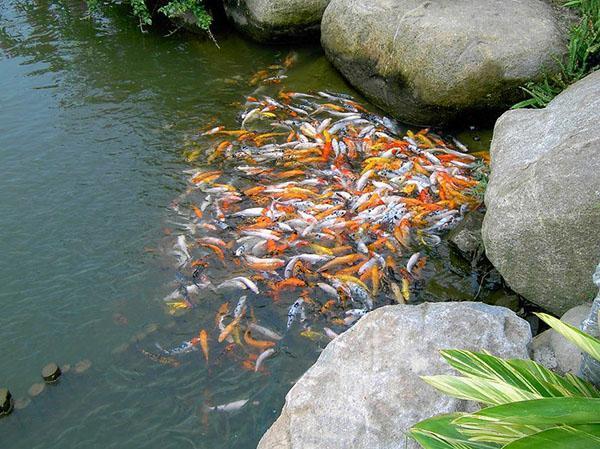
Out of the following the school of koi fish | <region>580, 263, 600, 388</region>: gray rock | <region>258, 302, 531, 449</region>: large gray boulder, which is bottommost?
the school of koi fish

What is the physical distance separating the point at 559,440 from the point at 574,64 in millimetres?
6528

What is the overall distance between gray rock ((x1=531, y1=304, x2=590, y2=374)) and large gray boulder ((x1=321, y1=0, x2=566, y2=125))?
14.6 ft

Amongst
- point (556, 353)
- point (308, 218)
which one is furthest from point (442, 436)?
point (308, 218)

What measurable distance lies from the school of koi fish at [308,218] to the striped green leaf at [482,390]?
277 cm

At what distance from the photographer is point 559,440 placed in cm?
261

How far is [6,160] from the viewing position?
8594 millimetres

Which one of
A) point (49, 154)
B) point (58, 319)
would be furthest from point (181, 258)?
point (49, 154)

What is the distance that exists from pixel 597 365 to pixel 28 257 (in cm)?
617

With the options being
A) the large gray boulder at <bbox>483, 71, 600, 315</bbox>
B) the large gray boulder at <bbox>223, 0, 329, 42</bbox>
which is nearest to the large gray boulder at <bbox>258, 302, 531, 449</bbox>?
the large gray boulder at <bbox>483, 71, 600, 315</bbox>

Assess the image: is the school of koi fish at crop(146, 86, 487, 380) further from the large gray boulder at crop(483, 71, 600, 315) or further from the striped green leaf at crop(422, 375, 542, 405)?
the striped green leaf at crop(422, 375, 542, 405)

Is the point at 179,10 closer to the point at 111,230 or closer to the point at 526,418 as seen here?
the point at 111,230

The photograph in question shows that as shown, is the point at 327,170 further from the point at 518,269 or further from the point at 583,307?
the point at 583,307

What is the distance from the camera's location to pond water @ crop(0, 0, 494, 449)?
5270mm

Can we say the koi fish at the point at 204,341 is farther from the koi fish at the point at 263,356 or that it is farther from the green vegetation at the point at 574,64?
the green vegetation at the point at 574,64
